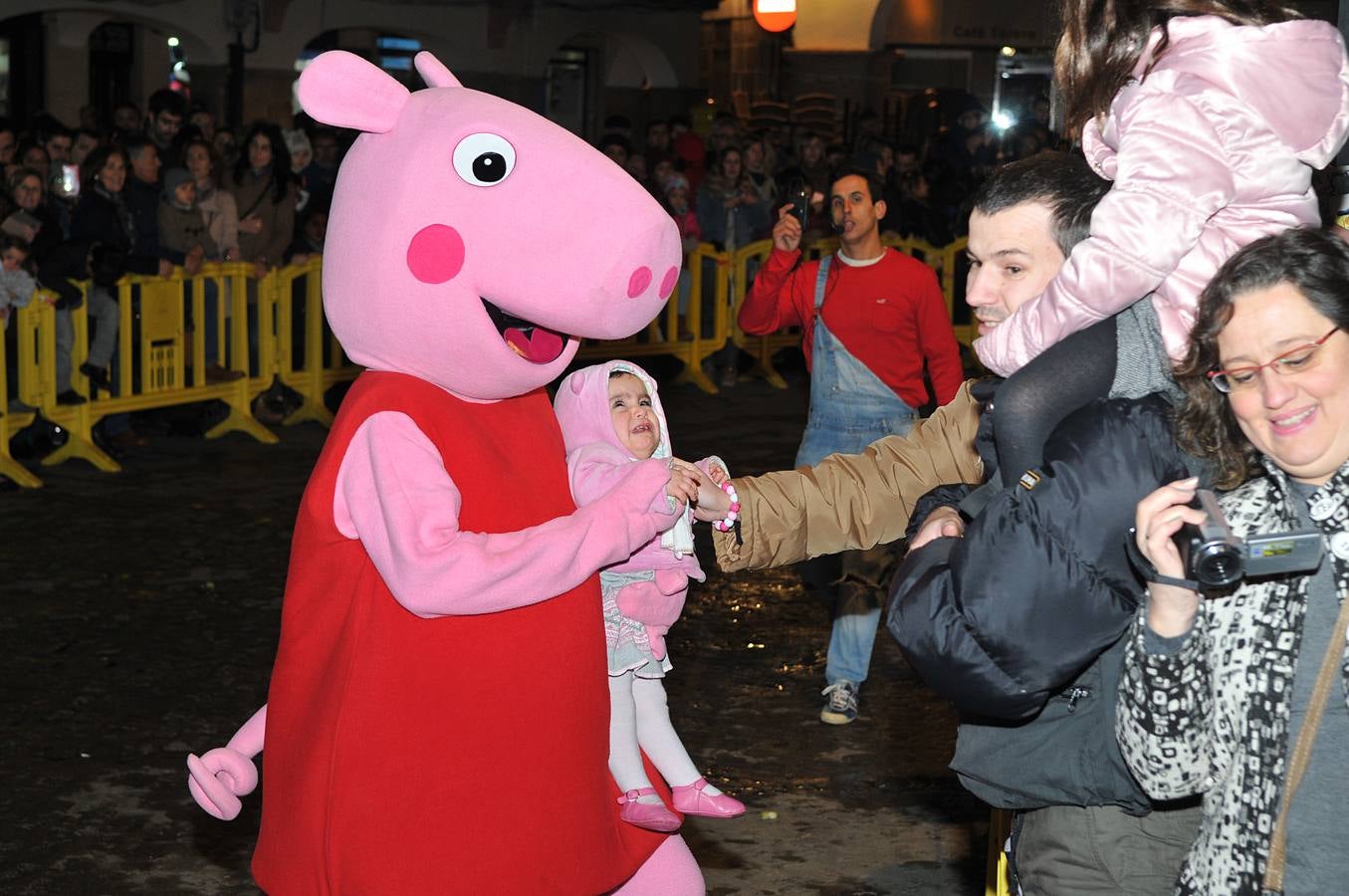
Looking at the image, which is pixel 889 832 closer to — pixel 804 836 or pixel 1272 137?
pixel 804 836

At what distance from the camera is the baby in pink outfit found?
144 inches

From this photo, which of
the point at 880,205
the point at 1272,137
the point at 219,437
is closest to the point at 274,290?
the point at 219,437

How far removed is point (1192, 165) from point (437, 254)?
1.32m

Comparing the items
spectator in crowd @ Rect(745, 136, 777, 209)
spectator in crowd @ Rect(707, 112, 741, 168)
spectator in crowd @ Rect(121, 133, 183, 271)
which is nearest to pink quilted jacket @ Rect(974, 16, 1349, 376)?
spectator in crowd @ Rect(121, 133, 183, 271)

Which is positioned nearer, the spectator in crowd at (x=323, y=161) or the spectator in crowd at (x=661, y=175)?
the spectator in crowd at (x=323, y=161)

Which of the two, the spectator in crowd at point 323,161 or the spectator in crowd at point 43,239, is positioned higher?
the spectator in crowd at point 323,161

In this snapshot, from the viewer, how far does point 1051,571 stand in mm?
2594

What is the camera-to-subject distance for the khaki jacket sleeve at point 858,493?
3762mm

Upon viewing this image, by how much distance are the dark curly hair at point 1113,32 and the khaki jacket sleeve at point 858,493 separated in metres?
0.92

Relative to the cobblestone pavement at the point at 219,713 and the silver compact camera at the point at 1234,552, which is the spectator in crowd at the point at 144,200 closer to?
the cobblestone pavement at the point at 219,713

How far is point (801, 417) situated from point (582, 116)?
1322 centimetres

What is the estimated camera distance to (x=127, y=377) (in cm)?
1057

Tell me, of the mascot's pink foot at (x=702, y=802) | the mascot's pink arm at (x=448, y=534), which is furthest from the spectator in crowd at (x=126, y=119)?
the mascot's pink arm at (x=448, y=534)

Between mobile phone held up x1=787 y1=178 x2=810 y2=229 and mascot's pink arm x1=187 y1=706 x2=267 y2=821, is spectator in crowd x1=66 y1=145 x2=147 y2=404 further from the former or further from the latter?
mascot's pink arm x1=187 y1=706 x2=267 y2=821
